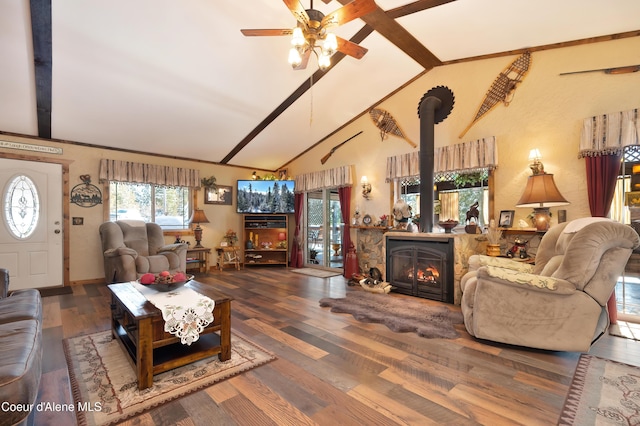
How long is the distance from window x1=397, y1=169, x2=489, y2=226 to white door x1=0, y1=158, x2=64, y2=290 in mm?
5920

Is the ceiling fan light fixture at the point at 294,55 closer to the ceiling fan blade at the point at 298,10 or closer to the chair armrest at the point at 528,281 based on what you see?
the ceiling fan blade at the point at 298,10

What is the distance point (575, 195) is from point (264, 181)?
5.49 meters

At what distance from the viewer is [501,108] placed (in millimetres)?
4125

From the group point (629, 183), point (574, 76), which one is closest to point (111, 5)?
point (574, 76)

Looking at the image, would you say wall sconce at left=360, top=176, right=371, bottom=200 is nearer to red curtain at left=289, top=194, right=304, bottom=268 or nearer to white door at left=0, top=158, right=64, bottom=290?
red curtain at left=289, top=194, right=304, bottom=268

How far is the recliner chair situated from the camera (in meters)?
2.31

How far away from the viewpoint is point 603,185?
3.28 metres

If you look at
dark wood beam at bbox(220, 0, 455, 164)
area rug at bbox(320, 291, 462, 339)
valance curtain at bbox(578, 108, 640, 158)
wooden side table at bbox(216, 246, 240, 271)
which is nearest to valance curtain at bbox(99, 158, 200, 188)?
wooden side table at bbox(216, 246, 240, 271)

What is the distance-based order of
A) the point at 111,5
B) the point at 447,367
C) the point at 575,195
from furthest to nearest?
the point at 575,195, the point at 111,5, the point at 447,367

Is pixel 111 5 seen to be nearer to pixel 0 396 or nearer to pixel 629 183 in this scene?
pixel 0 396

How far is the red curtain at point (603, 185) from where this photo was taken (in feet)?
10.6

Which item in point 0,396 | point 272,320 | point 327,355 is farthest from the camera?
point 272,320

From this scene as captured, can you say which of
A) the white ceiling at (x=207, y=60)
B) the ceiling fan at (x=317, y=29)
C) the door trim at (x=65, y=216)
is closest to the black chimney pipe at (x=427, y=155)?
the white ceiling at (x=207, y=60)

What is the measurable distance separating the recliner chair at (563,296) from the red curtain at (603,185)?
3.01ft
